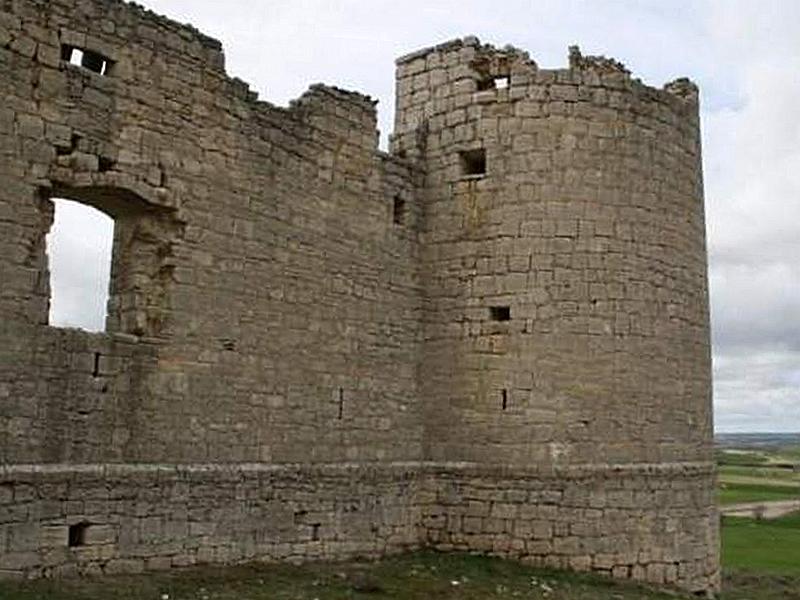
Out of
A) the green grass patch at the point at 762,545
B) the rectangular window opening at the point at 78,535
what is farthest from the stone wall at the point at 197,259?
the green grass patch at the point at 762,545

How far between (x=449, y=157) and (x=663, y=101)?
2.94 meters

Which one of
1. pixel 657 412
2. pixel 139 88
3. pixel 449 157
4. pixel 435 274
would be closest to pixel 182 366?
pixel 139 88

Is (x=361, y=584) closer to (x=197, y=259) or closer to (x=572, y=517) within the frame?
(x=572, y=517)

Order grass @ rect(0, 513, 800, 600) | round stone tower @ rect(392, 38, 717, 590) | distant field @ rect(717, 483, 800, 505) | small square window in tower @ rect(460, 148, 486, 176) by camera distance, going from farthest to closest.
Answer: distant field @ rect(717, 483, 800, 505) < small square window in tower @ rect(460, 148, 486, 176) < round stone tower @ rect(392, 38, 717, 590) < grass @ rect(0, 513, 800, 600)

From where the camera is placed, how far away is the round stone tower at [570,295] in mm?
12453

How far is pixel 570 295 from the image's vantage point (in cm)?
1266

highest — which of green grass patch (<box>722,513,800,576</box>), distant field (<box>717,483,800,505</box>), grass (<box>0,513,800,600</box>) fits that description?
grass (<box>0,513,800,600</box>)

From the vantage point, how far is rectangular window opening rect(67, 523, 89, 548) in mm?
9070

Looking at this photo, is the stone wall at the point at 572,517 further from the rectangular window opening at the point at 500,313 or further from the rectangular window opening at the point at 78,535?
the rectangular window opening at the point at 78,535

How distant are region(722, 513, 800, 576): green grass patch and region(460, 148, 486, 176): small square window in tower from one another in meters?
9.28

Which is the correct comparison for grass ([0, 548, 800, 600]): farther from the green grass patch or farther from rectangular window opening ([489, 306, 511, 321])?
the green grass patch

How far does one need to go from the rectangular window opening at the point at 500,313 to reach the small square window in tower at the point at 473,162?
1.83 meters

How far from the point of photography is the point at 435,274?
13.3 m

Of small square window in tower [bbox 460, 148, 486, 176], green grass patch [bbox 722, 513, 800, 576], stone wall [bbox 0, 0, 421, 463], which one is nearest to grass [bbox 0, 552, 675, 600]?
stone wall [bbox 0, 0, 421, 463]
